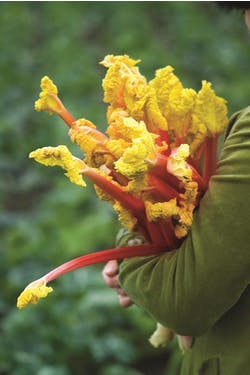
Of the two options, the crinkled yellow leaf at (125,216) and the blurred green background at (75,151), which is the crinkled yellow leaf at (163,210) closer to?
the crinkled yellow leaf at (125,216)

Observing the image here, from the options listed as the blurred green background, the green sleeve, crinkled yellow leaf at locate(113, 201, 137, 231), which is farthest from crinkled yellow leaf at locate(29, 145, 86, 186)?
the blurred green background

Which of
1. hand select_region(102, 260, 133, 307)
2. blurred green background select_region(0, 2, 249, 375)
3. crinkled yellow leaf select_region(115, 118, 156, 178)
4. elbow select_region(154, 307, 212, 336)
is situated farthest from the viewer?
blurred green background select_region(0, 2, 249, 375)

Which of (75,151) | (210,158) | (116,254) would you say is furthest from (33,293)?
(75,151)

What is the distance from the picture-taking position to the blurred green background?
338cm

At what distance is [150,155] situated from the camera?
1.52 metres

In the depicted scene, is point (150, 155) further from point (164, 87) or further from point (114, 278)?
point (114, 278)

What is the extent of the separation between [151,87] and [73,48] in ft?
18.1

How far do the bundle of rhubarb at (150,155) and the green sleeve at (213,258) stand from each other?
→ 5cm

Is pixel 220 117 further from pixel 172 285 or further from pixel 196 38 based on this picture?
pixel 196 38

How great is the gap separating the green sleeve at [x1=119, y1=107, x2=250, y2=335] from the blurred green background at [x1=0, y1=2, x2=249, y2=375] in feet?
4.96

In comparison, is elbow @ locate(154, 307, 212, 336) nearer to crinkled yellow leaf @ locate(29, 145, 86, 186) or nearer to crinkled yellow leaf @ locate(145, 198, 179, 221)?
crinkled yellow leaf @ locate(145, 198, 179, 221)

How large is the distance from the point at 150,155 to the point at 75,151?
3.34 m

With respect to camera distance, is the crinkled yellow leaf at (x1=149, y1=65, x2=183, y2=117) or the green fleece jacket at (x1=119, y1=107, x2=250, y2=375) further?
the crinkled yellow leaf at (x1=149, y1=65, x2=183, y2=117)

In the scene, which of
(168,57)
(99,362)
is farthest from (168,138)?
(168,57)
